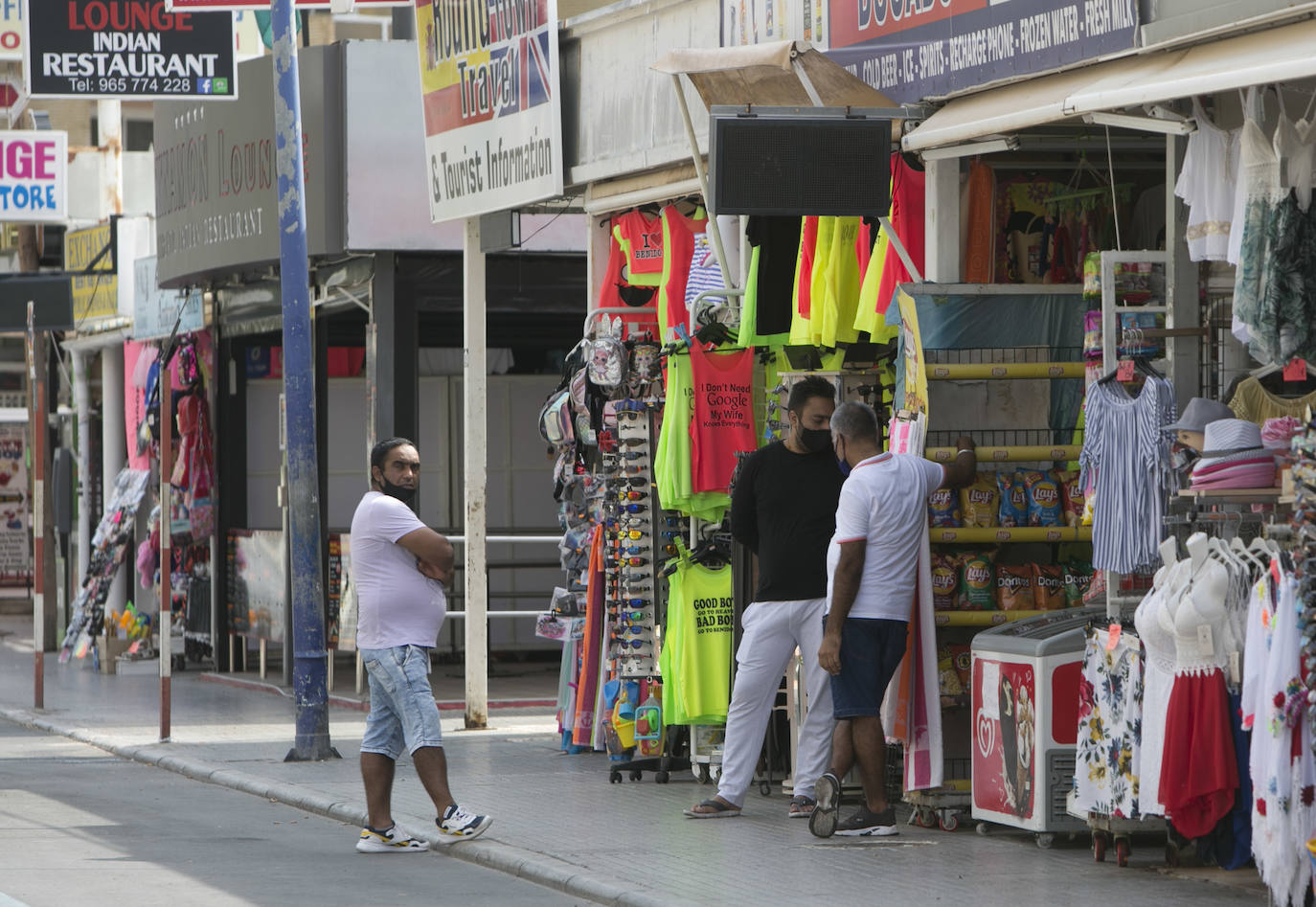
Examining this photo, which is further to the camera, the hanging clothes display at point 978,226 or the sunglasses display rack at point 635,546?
the sunglasses display rack at point 635,546

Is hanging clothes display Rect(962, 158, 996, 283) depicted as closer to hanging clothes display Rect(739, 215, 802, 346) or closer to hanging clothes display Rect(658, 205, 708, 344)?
hanging clothes display Rect(739, 215, 802, 346)

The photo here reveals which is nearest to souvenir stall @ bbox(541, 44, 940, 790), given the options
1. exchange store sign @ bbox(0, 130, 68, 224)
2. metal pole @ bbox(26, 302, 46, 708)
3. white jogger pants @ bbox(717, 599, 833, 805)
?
white jogger pants @ bbox(717, 599, 833, 805)

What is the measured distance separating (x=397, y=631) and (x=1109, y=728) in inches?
125

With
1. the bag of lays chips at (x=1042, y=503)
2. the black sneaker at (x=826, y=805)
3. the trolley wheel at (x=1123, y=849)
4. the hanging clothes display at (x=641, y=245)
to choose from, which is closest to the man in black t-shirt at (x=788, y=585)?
the black sneaker at (x=826, y=805)

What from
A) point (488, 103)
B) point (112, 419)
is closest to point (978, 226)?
point (488, 103)

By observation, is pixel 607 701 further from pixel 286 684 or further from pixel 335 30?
pixel 335 30

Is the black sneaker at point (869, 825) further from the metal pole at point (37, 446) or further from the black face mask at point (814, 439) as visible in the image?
the metal pole at point (37, 446)

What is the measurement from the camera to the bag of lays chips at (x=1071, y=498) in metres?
10.3

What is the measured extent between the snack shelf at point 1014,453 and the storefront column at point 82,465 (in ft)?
51.1

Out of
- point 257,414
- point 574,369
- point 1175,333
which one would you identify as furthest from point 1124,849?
point 257,414

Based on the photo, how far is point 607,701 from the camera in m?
12.8

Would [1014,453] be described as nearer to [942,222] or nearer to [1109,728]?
[942,222]

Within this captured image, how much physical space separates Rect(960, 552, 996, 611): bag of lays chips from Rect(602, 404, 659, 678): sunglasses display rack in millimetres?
2527

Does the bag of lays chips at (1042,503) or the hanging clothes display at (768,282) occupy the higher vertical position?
the hanging clothes display at (768,282)
